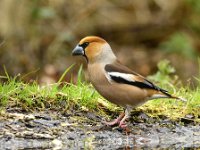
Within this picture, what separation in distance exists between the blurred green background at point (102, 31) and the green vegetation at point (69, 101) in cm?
591

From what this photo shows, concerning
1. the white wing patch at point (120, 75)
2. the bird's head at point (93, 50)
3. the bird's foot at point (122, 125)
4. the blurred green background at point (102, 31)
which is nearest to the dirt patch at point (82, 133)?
the bird's foot at point (122, 125)

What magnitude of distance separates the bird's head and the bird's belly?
0.40 m

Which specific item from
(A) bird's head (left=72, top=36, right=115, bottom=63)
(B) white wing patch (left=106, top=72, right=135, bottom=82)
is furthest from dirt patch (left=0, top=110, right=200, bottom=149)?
(A) bird's head (left=72, top=36, right=115, bottom=63)

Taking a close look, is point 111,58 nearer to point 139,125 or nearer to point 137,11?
point 139,125

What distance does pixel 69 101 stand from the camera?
256 inches

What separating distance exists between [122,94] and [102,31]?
10091mm

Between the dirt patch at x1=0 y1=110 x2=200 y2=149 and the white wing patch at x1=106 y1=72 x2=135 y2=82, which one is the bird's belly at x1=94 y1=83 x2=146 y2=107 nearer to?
the white wing patch at x1=106 y1=72 x2=135 y2=82

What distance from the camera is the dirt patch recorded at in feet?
18.9

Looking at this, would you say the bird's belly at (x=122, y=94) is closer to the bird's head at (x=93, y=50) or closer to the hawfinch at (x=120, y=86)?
the hawfinch at (x=120, y=86)

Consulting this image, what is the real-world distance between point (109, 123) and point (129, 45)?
34.2 feet

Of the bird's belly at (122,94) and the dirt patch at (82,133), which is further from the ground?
the bird's belly at (122,94)

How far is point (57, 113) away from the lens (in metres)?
6.36

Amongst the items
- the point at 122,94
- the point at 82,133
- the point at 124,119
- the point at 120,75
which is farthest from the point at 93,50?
the point at 82,133

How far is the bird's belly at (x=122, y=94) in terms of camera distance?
6.24 meters
